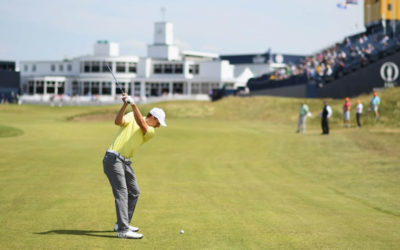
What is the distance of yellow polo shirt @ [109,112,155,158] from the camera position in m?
10.3

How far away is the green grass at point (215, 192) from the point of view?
10.3m

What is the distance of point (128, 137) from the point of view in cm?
1031

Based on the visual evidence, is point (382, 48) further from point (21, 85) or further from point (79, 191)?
point (21, 85)

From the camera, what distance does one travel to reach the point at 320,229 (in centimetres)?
1135

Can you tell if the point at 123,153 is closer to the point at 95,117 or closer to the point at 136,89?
the point at 95,117

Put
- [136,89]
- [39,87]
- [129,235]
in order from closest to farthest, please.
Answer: [129,235]
[136,89]
[39,87]

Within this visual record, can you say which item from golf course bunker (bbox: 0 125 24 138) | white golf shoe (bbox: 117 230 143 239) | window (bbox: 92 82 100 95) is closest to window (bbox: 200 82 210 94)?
window (bbox: 92 82 100 95)

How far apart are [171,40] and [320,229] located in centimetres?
10722

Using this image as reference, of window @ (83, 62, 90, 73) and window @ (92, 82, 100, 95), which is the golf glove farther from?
window @ (83, 62, 90, 73)

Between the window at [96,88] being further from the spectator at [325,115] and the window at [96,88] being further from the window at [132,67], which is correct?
the spectator at [325,115]

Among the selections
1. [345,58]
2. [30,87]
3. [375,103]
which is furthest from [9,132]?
[30,87]

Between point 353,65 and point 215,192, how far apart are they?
39.9m

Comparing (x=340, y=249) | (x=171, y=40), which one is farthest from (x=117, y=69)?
(x=340, y=249)

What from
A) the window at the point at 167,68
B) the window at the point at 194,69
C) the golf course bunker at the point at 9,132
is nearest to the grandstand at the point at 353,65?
the golf course bunker at the point at 9,132
